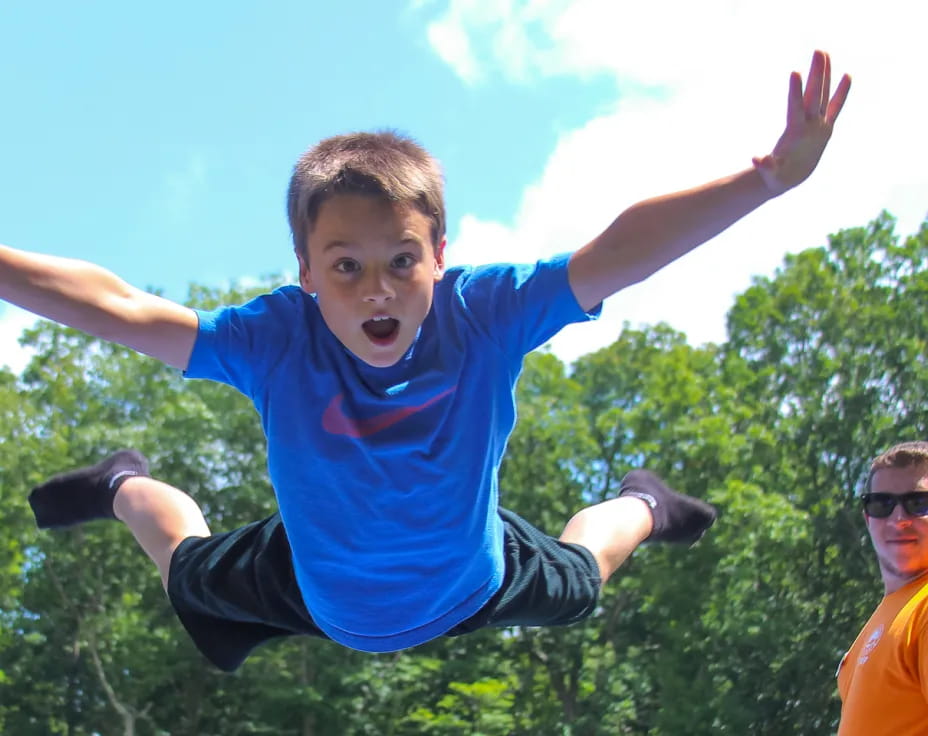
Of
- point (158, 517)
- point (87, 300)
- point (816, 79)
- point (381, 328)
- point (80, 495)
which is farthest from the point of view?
point (80, 495)

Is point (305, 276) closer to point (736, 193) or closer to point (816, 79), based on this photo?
point (736, 193)

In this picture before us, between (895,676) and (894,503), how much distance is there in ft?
2.09

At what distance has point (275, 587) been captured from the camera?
3.40 m

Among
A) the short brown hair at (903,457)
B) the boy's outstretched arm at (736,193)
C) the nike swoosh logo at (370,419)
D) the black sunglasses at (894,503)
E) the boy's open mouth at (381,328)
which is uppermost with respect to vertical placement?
the boy's open mouth at (381,328)

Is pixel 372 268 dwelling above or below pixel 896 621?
above

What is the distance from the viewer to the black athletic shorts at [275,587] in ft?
11.3

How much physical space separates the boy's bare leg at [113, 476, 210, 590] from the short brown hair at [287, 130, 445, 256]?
1357 mm

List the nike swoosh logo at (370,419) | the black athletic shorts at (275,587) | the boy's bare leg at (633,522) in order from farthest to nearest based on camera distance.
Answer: the boy's bare leg at (633,522) → the black athletic shorts at (275,587) → the nike swoosh logo at (370,419)

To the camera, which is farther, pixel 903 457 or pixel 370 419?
pixel 903 457

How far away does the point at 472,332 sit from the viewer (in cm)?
279

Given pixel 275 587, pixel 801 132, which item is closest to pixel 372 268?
pixel 801 132

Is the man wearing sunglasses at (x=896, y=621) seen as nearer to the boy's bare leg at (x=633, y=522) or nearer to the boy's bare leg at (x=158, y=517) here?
the boy's bare leg at (x=633, y=522)

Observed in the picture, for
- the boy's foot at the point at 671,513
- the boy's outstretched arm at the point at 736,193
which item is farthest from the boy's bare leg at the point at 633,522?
the boy's outstretched arm at the point at 736,193

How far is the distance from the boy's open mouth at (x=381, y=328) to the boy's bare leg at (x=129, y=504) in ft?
4.55
